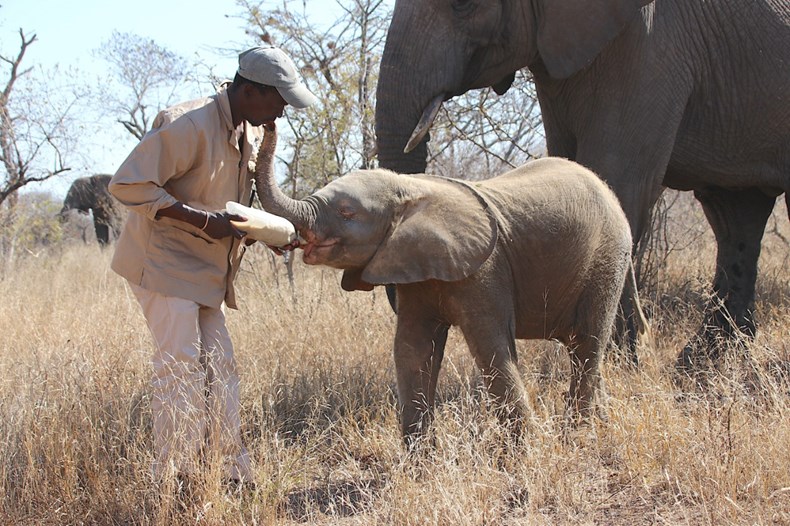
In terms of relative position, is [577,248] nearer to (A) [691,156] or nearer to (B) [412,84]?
(B) [412,84]

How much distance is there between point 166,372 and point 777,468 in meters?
2.64

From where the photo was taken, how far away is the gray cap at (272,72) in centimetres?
407

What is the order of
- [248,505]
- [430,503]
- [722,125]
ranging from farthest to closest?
[722,125]
[248,505]
[430,503]

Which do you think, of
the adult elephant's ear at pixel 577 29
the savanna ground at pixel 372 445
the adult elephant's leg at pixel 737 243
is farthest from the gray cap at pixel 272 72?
the adult elephant's leg at pixel 737 243

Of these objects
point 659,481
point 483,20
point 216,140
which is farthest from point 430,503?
point 483,20

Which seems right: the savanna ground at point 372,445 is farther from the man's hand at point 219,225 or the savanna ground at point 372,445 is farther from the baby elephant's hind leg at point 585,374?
the man's hand at point 219,225

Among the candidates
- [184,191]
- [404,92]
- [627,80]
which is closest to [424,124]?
[404,92]

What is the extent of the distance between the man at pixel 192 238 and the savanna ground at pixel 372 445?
24 cm

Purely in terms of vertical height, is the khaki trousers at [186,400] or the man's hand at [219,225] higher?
the man's hand at [219,225]

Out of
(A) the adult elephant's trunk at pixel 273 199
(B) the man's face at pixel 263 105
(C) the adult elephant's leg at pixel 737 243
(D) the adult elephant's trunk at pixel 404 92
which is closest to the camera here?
(A) the adult elephant's trunk at pixel 273 199

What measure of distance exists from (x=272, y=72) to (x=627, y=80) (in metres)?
2.77

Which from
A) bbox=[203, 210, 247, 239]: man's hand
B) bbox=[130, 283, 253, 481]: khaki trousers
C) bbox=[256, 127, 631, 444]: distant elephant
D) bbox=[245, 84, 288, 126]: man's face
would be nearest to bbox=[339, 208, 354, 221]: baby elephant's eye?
bbox=[256, 127, 631, 444]: distant elephant

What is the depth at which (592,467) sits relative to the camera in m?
Result: 4.38

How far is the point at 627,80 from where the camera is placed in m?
5.98
